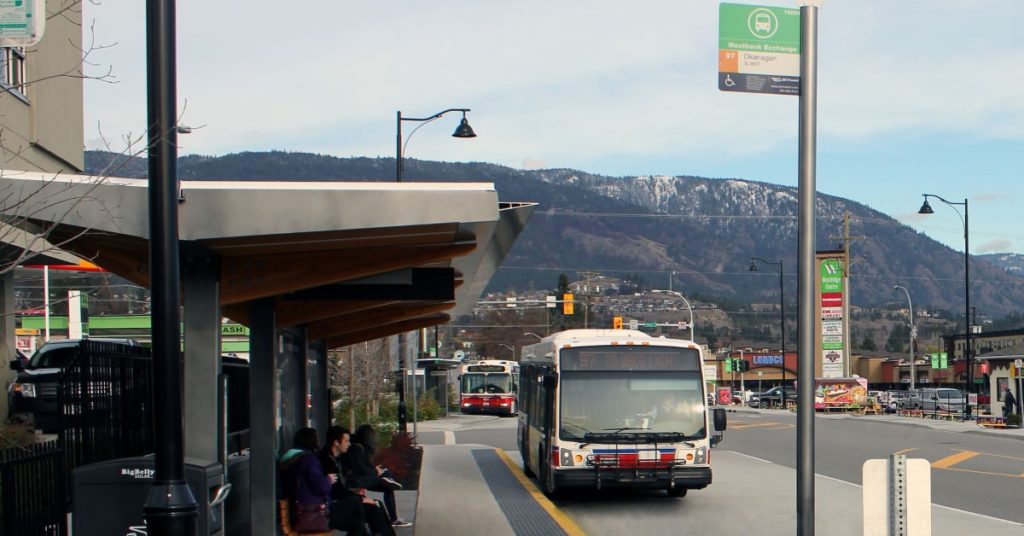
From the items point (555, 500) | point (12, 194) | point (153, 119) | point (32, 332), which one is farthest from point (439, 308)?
point (32, 332)

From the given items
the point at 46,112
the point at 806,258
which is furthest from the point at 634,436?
the point at 46,112

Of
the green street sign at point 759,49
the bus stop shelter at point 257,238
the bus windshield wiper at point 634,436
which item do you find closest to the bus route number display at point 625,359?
the bus windshield wiper at point 634,436

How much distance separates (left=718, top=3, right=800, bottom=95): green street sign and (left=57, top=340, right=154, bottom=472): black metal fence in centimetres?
450

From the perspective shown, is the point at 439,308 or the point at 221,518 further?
the point at 439,308

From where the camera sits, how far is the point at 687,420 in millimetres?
17609

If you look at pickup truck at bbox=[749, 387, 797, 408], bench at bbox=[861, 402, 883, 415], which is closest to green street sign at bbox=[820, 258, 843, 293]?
bench at bbox=[861, 402, 883, 415]

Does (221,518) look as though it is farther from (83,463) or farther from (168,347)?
(168,347)

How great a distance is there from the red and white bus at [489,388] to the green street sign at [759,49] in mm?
48283

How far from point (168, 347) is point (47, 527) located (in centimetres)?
365

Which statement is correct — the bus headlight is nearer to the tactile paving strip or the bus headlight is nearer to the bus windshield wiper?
the tactile paving strip

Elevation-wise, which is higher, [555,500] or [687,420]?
[687,420]

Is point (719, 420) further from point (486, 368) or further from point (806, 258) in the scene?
point (486, 368)

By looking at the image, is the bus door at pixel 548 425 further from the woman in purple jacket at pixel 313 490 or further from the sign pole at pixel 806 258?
the sign pole at pixel 806 258

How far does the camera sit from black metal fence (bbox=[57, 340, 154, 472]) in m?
7.99
